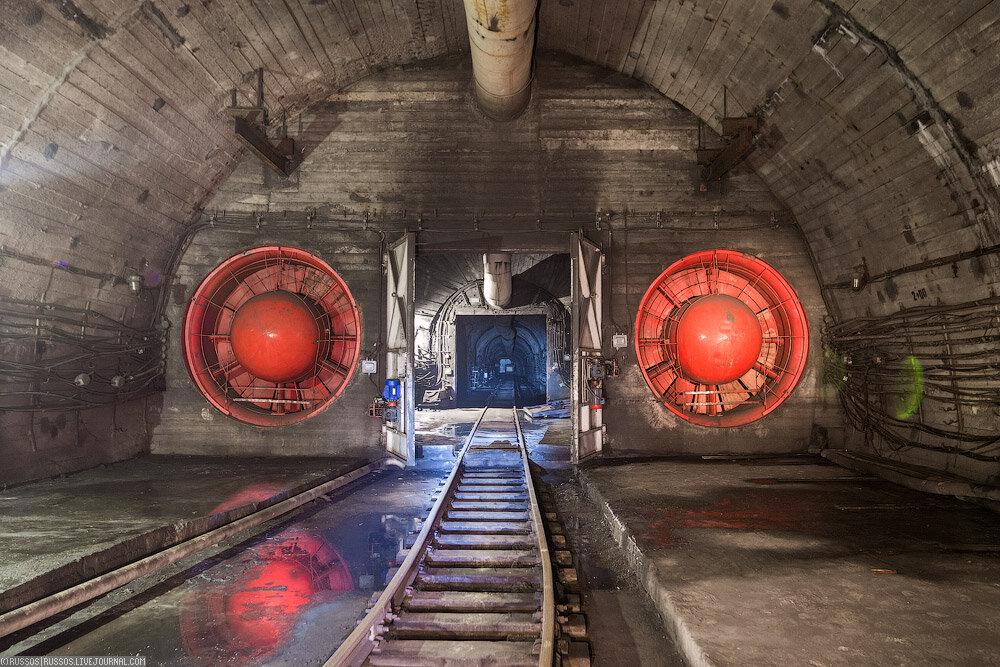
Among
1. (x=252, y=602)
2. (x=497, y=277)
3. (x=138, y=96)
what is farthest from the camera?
(x=497, y=277)

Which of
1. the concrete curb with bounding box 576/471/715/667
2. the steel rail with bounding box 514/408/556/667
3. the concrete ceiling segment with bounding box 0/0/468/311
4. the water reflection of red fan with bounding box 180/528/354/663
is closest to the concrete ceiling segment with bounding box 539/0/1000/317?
the concrete ceiling segment with bounding box 0/0/468/311

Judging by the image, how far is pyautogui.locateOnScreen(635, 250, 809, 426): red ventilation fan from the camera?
28.7ft

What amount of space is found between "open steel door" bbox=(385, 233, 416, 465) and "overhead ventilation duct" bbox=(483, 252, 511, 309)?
3.98 meters

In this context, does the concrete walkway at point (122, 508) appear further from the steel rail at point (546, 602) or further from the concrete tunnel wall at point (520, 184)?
the steel rail at point (546, 602)

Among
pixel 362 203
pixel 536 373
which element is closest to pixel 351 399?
pixel 362 203

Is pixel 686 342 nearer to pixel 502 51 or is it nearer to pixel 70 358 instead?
pixel 502 51

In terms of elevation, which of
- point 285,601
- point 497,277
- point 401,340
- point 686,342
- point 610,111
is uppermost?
point 610,111

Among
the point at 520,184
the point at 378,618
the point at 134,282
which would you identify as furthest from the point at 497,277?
the point at 378,618

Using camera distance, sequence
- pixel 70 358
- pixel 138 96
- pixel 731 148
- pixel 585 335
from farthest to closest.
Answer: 1. pixel 585 335
2. pixel 731 148
3. pixel 70 358
4. pixel 138 96

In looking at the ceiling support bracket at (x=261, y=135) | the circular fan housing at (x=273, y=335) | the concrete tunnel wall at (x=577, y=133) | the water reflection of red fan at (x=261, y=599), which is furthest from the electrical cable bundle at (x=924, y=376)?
the ceiling support bracket at (x=261, y=135)

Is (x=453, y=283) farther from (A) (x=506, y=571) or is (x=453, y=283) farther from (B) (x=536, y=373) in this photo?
(B) (x=536, y=373)

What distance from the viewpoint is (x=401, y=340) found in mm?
8586

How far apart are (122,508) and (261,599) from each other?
2.49 m

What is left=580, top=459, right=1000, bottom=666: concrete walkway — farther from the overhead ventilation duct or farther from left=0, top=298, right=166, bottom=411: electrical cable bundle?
the overhead ventilation duct
